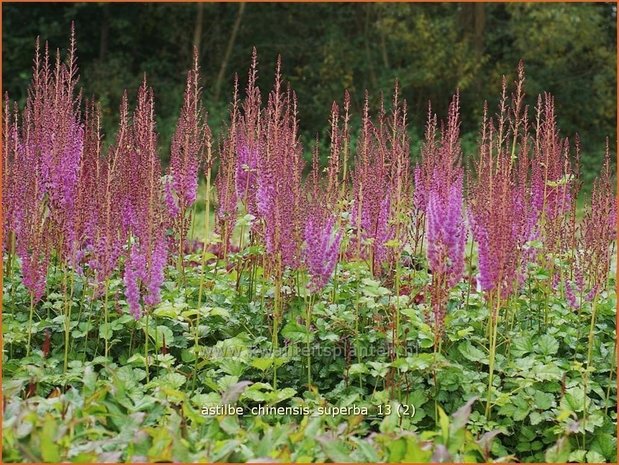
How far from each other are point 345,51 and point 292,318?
613 inches

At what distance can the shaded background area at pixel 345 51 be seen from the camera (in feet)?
58.9

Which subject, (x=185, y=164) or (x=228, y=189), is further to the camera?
(x=228, y=189)

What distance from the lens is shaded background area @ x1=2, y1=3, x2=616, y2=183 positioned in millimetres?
17938

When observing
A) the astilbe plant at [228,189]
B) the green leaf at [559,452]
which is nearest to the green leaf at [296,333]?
the astilbe plant at [228,189]

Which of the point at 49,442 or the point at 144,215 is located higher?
the point at 144,215

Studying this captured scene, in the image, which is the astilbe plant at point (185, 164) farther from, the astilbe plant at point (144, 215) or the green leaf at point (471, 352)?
the green leaf at point (471, 352)

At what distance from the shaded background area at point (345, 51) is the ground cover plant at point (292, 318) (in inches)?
Answer: 513

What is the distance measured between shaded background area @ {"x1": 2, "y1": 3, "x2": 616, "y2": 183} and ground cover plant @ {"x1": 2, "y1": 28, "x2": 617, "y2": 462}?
13.0 m

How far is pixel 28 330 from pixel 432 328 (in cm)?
195

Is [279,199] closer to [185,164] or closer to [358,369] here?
[185,164]

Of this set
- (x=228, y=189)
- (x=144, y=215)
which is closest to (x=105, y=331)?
(x=144, y=215)

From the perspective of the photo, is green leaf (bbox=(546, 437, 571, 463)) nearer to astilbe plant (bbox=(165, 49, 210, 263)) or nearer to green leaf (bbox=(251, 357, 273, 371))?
green leaf (bbox=(251, 357, 273, 371))

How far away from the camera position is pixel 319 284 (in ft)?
12.9

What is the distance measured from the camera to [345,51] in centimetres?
1916
